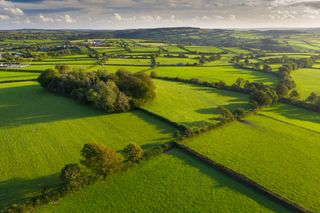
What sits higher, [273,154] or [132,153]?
[132,153]

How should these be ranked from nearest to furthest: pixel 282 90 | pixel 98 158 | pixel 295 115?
pixel 98 158 → pixel 295 115 → pixel 282 90

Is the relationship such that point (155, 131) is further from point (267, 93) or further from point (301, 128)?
point (267, 93)

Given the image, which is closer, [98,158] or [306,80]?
[98,158]

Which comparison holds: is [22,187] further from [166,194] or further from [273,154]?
[273,154]

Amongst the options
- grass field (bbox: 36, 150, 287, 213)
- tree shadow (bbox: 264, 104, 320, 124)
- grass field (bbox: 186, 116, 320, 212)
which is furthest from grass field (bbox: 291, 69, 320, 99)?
grass field (bbox: 36, 150, 287, 213)

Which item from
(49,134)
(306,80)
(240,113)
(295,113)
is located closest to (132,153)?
(49,134)

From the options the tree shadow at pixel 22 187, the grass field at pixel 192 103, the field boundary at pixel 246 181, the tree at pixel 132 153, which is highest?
the tree at pixel 132 153

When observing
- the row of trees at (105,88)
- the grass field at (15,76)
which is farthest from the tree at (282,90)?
the grass field at (15,76)

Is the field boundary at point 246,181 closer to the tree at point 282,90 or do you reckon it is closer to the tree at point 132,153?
the tree at point 132,153

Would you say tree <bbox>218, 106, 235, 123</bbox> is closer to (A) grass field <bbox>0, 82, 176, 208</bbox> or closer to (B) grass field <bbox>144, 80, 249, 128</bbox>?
(B) grass field <bbox>144, 80, 249, 128</bbox>
